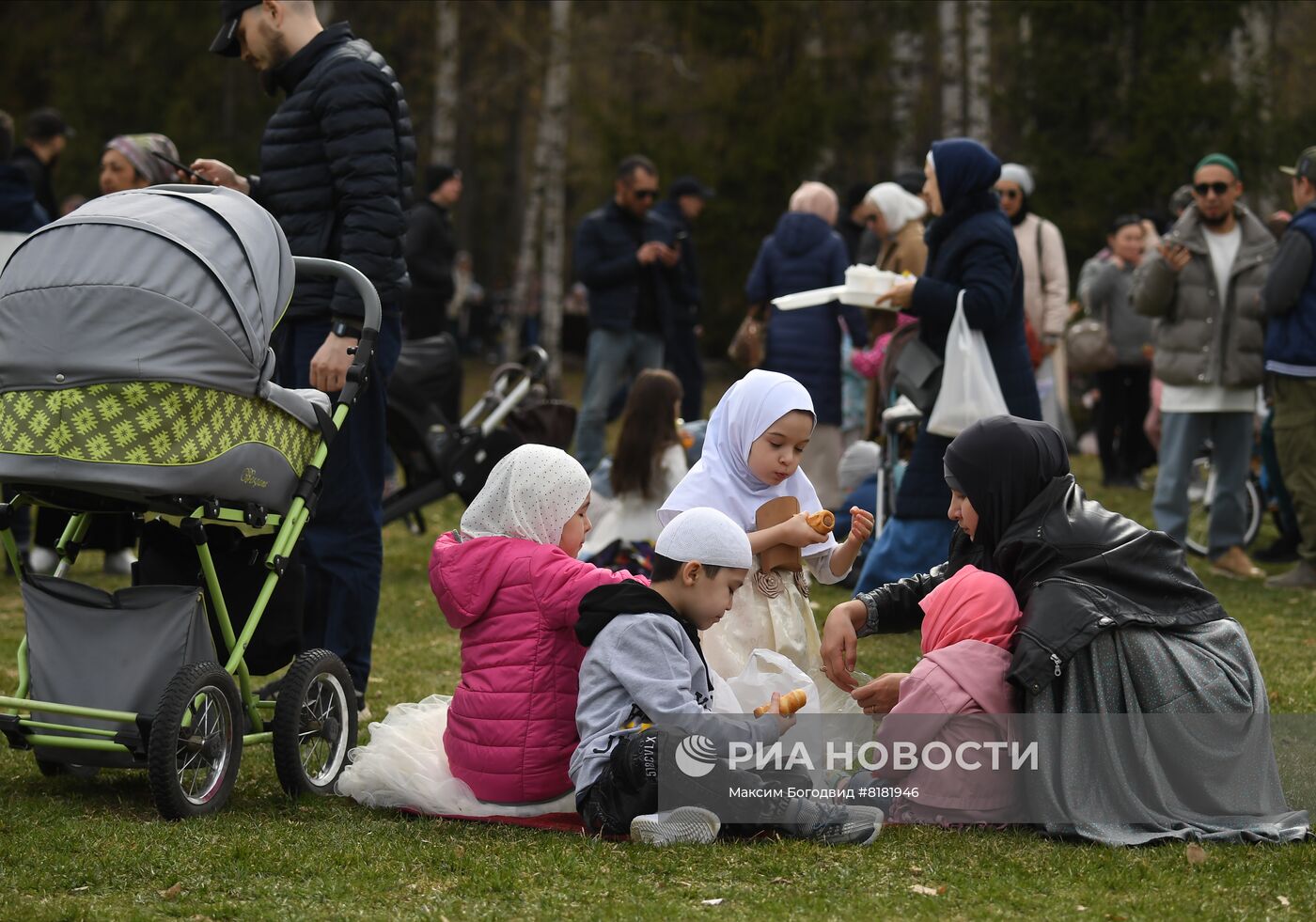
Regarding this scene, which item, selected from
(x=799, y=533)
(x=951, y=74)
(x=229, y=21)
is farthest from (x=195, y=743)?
(x=951, y=74)

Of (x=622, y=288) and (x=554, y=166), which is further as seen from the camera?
(x=554, y=166)

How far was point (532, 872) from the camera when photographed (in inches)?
159

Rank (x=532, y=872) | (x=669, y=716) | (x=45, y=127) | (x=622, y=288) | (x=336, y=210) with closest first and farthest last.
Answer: (x=532, y=872), (x=669, y=716), (x=336, y=210), (x=45, y=127), (x=622, y=288)

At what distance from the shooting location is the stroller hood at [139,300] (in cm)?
432

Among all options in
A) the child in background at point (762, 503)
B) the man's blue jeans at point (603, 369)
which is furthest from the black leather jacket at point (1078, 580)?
the man's blue jeans at point (603, 369)

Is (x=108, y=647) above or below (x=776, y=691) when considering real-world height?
above

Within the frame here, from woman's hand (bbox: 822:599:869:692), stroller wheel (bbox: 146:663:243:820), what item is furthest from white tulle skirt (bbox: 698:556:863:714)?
stroller wheel (bbox: 146:663:243:820)

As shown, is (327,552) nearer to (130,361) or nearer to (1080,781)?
(130,361)

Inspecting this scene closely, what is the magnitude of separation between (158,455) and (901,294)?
3.79m

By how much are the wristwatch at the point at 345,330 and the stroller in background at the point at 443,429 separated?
4140mm

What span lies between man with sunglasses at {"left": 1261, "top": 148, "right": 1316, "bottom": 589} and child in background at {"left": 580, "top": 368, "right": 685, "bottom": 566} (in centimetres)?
312

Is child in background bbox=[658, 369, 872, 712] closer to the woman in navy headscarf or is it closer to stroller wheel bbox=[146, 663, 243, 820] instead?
stroller wheel bbox=[146, 663, 243, 820]

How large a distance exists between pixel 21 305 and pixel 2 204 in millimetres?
5036

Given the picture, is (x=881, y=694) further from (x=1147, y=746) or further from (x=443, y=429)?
(x=443, y=429)
